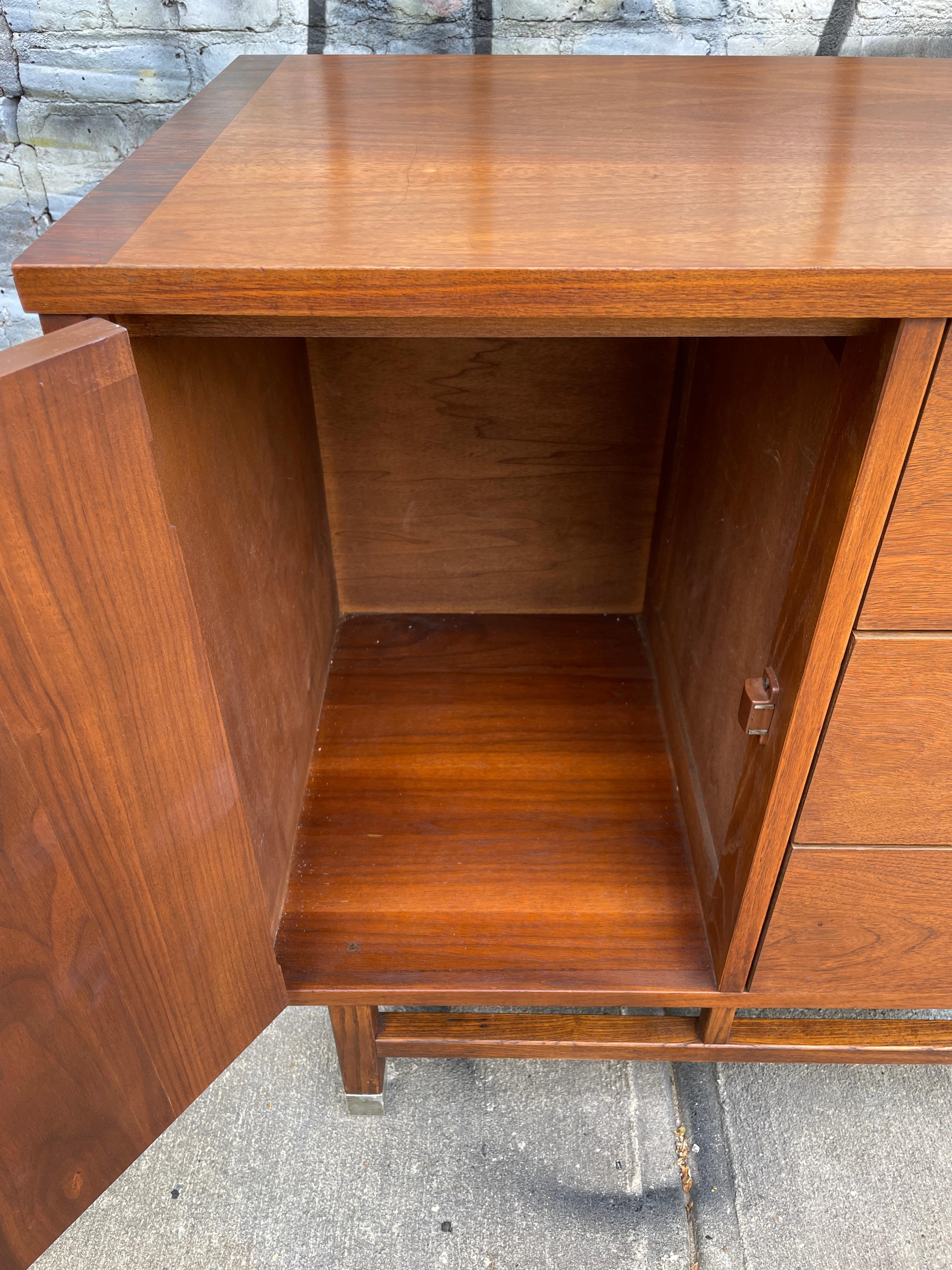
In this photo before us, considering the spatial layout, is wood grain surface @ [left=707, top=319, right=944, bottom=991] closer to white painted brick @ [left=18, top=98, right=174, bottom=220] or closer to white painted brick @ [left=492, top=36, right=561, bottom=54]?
white painted brick @ [left=492, top=36, right=561, bottom=54]

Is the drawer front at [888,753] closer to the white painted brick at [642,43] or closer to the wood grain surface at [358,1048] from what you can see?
the wood grain surface at [358,1048]

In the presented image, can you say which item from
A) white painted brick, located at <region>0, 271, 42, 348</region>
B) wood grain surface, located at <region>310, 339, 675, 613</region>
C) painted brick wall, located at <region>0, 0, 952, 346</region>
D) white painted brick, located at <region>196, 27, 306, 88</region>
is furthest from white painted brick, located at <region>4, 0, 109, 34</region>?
wood grain surface, located at <region>310, 339, 675, 613</region>

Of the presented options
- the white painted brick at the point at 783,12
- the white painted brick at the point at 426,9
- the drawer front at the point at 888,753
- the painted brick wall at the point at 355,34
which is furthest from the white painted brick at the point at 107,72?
the drawer front at the point at 888,753

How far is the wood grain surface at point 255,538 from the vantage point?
64 cm

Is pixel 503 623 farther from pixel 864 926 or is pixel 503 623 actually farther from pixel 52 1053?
pixel 52 1053

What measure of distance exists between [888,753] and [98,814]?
56 centimetres

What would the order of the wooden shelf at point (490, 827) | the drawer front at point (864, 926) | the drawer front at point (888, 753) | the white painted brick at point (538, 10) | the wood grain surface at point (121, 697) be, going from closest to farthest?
1. the wood grain surface at point (121, 697)
2. the drawer front at point (888, 753)
3. the drawer front at point (864, 926)
4. the wooden shelf at point (490, 827)
5. the white painted brick at point (538, 10)

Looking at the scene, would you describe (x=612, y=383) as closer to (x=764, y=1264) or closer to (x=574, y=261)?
(x=574, y=261)

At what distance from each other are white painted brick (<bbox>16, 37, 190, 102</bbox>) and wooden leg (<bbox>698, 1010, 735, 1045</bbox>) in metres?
1.14

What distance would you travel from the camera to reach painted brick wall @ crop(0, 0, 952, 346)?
38.1 inches

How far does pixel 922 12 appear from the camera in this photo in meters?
0.96

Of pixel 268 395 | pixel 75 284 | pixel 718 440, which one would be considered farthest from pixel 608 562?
pixel 75 284

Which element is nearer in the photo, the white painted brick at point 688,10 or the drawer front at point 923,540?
the drawer front at point 923,540

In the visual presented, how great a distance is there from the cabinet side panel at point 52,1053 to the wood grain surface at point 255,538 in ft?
0.57
